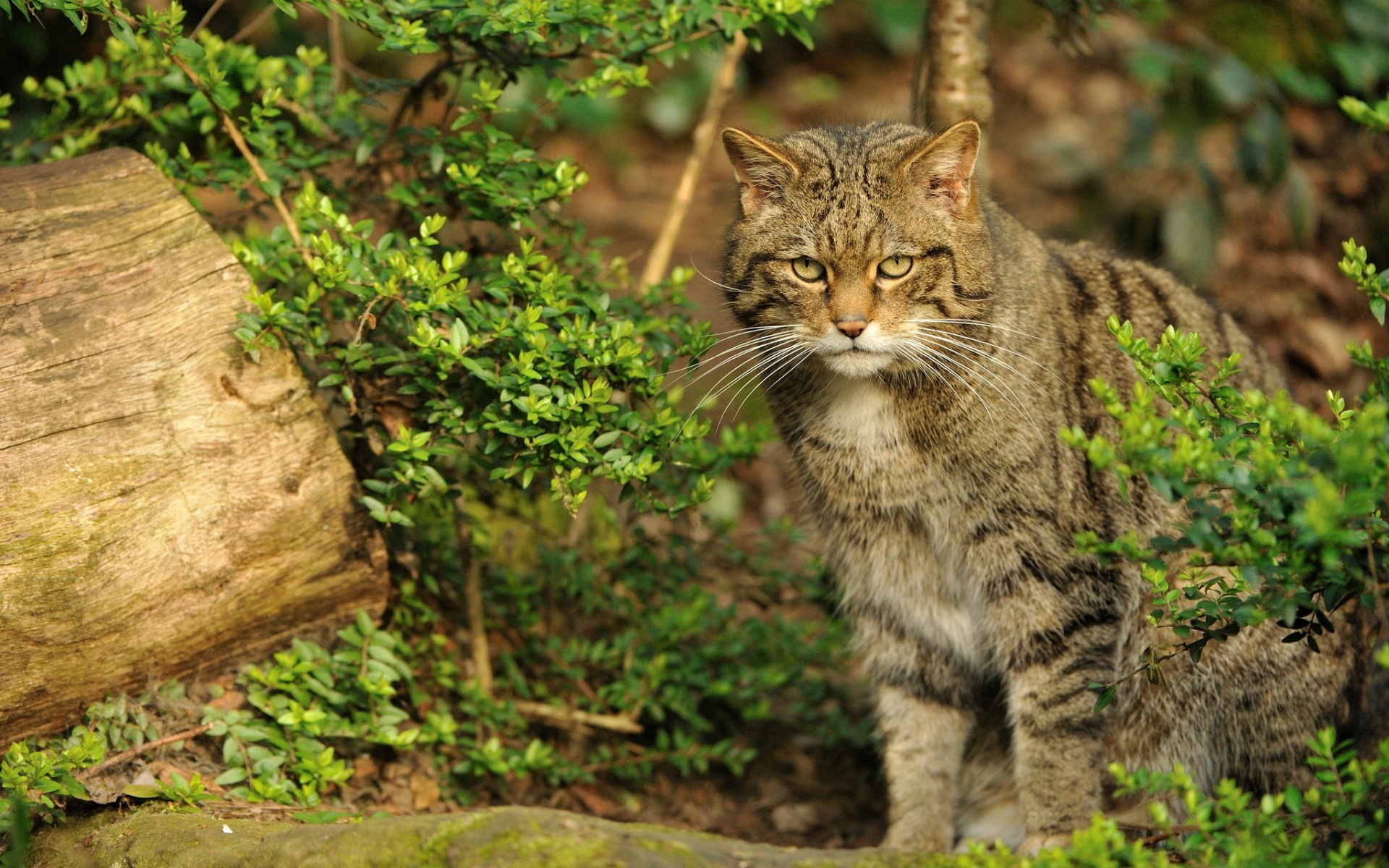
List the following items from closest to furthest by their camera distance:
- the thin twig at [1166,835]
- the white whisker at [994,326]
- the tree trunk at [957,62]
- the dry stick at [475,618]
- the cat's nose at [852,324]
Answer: the thin twig at [1166,835]
the cat's nose at [852,324]
the white whisker at [994,326]
the dry stick at [475,618]
the tree trunk at [957,62]

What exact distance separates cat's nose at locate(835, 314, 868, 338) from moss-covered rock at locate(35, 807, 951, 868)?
4.59 feet

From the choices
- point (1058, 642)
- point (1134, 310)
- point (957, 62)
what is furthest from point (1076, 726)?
point (957, 62)

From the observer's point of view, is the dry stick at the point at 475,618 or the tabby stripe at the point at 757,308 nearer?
the tabby stripe at the point at 757,308

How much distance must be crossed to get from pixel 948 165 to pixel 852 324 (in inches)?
22.9

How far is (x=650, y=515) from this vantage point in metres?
5.17

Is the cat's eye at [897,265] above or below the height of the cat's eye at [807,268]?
above

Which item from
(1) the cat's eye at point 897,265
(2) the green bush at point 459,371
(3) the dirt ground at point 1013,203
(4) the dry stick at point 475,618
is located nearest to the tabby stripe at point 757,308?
(2) the green bush at point 459,371

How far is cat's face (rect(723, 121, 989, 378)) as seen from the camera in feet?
11.5

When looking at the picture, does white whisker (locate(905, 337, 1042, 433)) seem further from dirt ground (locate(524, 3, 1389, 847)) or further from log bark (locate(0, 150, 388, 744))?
log bark (locate(0, 150, 388, 744))

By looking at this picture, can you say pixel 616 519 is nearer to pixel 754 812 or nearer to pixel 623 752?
pixel 623 752

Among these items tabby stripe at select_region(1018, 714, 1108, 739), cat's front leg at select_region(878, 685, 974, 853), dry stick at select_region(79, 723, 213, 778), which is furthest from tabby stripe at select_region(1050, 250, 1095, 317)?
dry stick at select_region(79, 723, 213, 778)

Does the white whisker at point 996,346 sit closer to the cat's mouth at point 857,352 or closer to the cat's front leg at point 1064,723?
the cat's mouth at point 857,352

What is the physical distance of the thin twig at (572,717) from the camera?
13.9 feet

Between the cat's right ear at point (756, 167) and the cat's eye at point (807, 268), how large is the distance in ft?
0.79
